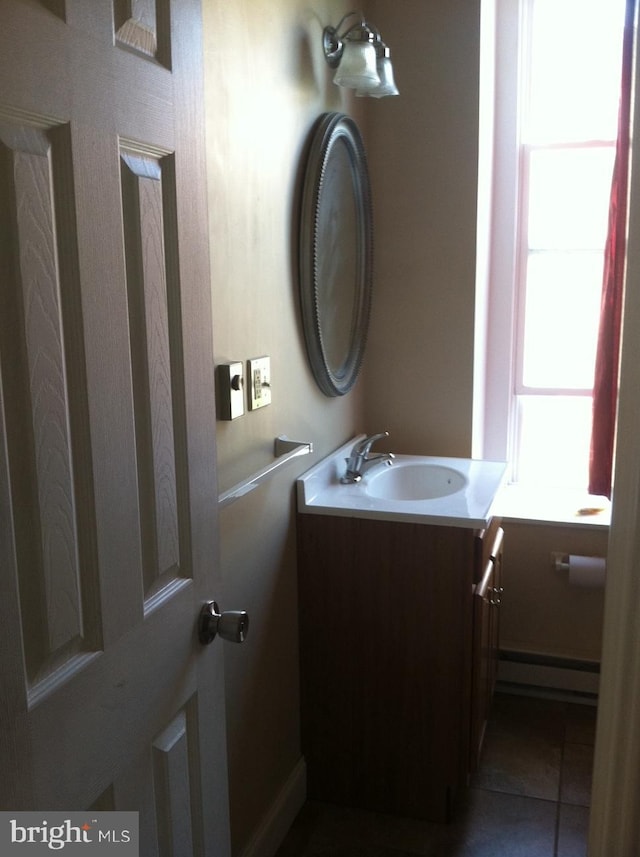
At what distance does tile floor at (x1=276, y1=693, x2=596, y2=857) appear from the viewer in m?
2.03

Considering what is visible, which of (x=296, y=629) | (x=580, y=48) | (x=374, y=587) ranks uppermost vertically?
(x=580, y=48)

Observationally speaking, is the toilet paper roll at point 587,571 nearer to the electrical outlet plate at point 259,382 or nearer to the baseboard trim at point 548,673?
the baseboard trim at point 548,673

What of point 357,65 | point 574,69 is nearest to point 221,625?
point 357,65

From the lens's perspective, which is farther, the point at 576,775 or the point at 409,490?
the point at 409,490

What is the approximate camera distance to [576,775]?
232cm

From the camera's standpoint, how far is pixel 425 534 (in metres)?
2.02

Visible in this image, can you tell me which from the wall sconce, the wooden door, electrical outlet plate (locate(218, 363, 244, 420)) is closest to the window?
the wall sconce

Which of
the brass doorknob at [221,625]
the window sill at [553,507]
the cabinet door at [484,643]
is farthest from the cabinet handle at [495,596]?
the brass doorknob at [221,625]

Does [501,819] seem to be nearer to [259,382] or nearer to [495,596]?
[495,596]

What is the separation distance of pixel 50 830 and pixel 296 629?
1254 mm

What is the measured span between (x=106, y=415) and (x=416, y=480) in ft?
5.56

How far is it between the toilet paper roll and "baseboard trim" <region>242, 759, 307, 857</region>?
1.08 metres

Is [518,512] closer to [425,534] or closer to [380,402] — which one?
[380,402]

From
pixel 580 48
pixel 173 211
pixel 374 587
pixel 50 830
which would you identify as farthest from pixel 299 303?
pixel 580 48
